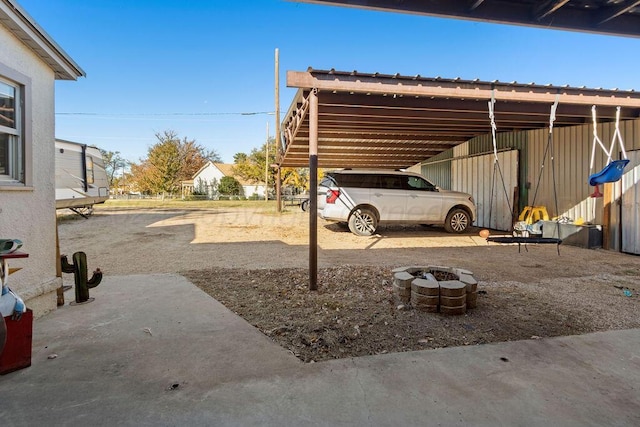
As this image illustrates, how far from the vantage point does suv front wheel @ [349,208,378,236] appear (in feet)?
30.8

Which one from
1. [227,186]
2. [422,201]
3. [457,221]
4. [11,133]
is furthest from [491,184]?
[227,186]

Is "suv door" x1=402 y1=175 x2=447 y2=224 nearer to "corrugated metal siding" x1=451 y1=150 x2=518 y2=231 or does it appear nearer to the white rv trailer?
"corrugated metal siding" x1=451 y1=150 x2=518 y2=231

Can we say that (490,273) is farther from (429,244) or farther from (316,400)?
(316,400)

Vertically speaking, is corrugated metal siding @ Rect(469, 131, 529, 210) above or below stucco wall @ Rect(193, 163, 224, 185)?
below

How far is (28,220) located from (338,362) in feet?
10.6

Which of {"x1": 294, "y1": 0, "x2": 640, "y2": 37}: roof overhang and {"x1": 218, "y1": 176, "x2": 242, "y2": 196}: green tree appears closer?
{"x1": 294, "y1": 0, "x2": 640, "y2": 37}: roof overhang

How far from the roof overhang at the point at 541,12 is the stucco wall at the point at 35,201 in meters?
3.22

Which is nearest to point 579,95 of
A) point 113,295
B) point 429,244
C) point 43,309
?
point 429,244

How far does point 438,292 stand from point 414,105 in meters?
3.98

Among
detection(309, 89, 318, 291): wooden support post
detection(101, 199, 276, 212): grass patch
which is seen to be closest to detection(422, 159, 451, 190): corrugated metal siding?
detection(101, 199, 276, 212): grass patch

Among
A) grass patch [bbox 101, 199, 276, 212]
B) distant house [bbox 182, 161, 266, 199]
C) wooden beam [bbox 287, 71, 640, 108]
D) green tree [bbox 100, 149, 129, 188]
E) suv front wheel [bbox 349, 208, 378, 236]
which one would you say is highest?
green tree [bbox 100, 149, 129, 188]

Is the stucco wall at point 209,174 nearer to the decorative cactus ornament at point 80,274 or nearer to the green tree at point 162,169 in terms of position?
the green tree at point 162,169

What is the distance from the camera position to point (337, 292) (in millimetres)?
4297

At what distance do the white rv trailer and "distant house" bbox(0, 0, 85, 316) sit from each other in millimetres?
9076
